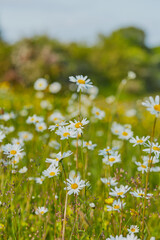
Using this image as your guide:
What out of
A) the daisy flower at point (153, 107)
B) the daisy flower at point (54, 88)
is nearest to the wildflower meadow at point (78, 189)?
the daisy flower at point (153, 107)

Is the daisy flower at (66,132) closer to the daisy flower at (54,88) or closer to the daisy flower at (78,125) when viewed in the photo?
the daisy flower at (78,125)

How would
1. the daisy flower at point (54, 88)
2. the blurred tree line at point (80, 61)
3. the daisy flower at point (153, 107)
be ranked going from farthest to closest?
the blurred tree line at point (80, 61), the daisy flower at point (54, 88), the daisy flower at point (153, 107)

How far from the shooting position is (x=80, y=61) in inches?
658

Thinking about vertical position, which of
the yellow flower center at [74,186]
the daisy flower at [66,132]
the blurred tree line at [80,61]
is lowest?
the yellow flower center at [74,186]

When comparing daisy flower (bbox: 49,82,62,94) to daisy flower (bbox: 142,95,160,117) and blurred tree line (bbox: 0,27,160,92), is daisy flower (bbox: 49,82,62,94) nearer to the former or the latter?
daisy flower (bbox: 142,95,160,117)

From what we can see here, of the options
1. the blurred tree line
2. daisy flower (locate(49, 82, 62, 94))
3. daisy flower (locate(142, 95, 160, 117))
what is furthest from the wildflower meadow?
the blurred tree line

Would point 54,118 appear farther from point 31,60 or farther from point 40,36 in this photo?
point 40,36

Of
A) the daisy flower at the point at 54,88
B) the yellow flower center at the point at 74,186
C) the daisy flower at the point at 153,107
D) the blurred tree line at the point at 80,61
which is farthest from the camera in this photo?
the blurred tree line at the point at 80,61

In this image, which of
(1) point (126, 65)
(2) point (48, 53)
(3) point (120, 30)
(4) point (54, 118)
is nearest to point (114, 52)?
(1) point (126, 65)

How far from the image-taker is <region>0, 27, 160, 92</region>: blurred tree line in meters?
11.5

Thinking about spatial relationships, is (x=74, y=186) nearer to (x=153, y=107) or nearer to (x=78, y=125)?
(x=78, y=125)

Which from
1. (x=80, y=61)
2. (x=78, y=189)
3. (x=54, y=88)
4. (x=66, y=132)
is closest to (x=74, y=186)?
(x=78, y=189)

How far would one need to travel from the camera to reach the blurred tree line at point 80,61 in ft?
37.7

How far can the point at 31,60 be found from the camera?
1223cm
